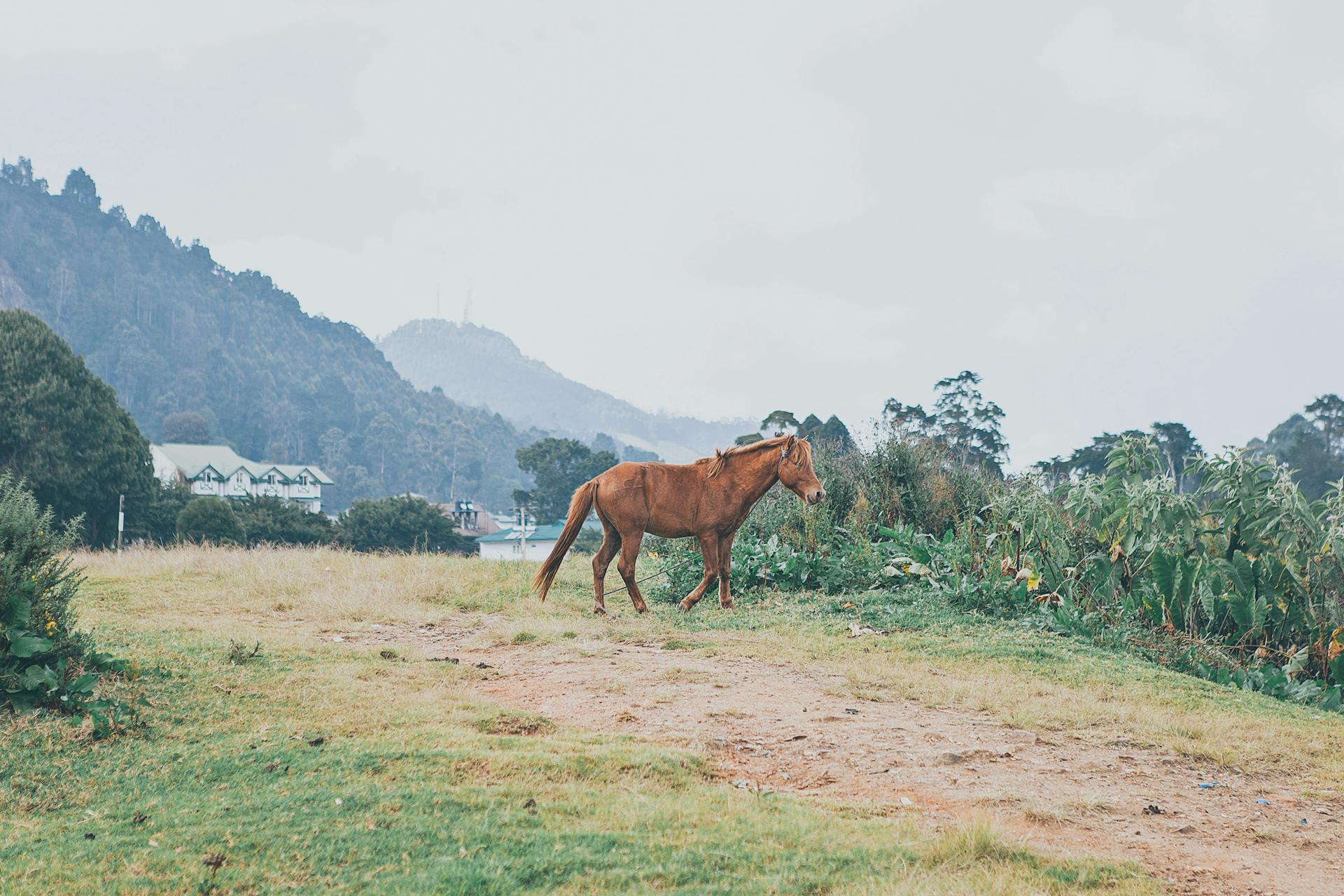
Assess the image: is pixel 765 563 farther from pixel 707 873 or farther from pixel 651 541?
pixel 707 873

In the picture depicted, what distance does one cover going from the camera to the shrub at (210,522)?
38.0m

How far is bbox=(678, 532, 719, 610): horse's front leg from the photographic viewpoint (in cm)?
1192

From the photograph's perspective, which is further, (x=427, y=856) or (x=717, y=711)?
(x=717, y=711)

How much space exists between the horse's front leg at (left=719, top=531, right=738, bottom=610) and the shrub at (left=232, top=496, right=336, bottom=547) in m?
32.8

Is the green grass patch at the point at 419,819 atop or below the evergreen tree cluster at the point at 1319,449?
below

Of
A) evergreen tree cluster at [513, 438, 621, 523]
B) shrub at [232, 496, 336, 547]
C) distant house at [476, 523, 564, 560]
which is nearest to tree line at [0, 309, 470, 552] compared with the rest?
shrub at [232, 496, 336, 547]

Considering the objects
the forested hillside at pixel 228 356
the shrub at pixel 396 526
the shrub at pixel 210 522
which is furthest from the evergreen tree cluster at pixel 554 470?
the forested hillside at pixel 228 356

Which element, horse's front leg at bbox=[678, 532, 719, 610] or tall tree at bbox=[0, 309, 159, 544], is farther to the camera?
tall tree at bbox=[0, 309, 159, 544]

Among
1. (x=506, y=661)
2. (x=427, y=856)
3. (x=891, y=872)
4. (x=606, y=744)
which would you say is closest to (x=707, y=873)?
(x=891, y=872)

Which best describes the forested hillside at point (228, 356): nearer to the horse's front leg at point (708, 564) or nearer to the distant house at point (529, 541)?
the distant house at point (529, 541)

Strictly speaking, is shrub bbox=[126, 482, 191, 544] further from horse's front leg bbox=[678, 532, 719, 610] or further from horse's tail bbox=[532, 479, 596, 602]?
horse's front leg bbox=[678, 532, 719, 610]

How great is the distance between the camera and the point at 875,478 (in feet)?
50.8

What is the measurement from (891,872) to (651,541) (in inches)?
600

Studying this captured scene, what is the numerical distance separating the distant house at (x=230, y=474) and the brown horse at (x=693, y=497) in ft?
269
